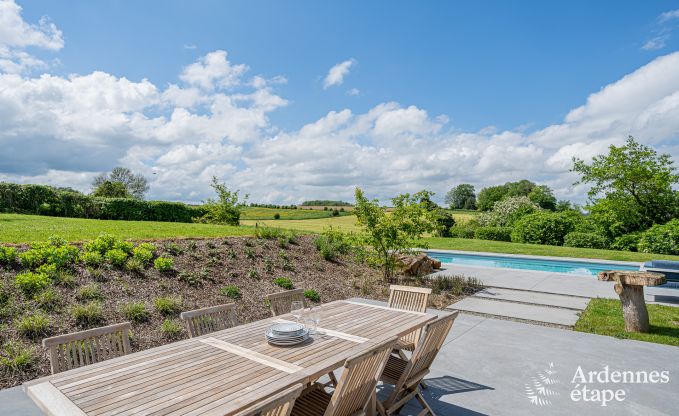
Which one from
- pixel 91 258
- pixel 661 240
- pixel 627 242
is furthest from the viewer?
pixel 627 242

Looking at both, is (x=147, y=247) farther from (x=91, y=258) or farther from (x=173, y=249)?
(x=91, y=258)

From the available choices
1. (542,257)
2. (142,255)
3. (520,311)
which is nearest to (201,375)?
(142,255)

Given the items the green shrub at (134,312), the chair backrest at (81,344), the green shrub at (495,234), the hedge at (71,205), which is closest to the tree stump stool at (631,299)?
the chair backrest at (81,344)

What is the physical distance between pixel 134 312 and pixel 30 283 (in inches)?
59.5

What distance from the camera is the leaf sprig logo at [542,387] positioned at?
148 inches

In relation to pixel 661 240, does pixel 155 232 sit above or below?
above

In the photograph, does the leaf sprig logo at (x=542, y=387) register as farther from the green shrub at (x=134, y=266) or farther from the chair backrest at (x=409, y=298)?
the green shrub at (x=134, y=266)

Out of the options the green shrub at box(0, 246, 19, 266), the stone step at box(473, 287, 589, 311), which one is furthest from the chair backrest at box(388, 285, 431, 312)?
the green shrub at box(0, 246, 19, 266)

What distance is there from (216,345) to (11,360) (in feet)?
10.3

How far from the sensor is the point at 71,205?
17500mm

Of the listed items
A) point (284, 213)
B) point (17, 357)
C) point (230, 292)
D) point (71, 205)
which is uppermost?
point (71, 205)

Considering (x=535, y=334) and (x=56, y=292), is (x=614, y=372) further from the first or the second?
(x=56, y=292)

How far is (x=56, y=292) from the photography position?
5531 mm

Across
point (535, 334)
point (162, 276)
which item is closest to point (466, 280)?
point (535, 334)
